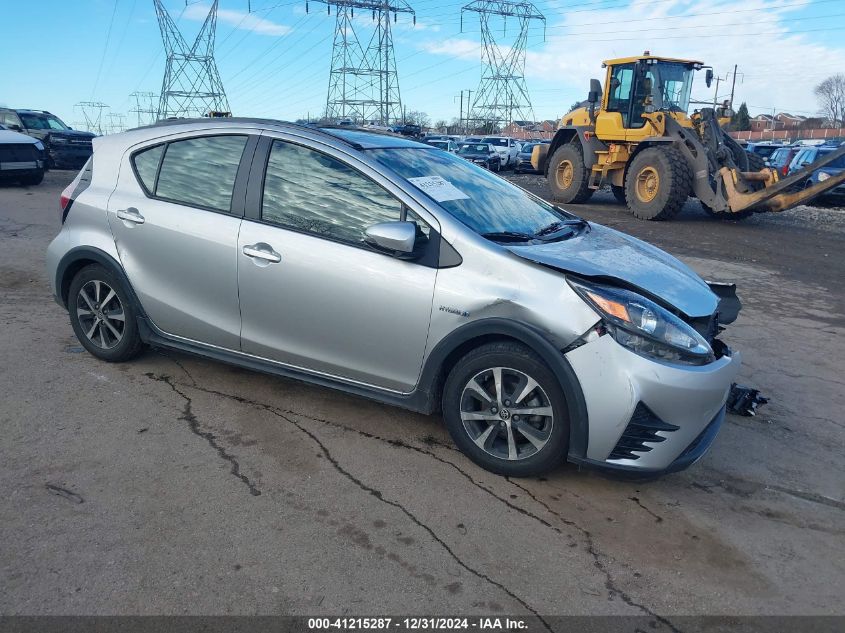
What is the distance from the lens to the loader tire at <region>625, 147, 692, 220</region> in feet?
45.3

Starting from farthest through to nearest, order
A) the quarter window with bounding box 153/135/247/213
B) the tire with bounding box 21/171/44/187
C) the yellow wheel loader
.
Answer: the tire with bounding box 21/171/44/187 → the yellow wheel loader → the quarter window with bounding box 153/135/247/213

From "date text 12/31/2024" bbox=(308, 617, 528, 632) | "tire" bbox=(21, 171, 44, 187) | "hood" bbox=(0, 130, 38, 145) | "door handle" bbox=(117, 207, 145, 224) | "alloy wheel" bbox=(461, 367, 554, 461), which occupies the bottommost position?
"date text 12/31/2024" bbox=(308, 617, 528, 632)

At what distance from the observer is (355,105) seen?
54.5m

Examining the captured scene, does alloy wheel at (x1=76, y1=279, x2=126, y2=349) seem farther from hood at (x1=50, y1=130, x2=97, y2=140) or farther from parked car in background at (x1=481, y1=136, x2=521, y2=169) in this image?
parked car in background at (x1=481, y1=136, x2=521, y2=169)

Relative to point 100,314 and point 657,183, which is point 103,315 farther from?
point 657,183

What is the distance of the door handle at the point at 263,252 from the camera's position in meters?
3.98

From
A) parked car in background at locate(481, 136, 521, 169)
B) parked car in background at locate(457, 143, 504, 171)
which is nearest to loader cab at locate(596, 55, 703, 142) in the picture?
parked car in background at locate(457, 143, 504, 171)

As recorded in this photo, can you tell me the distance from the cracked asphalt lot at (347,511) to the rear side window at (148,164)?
1291mm

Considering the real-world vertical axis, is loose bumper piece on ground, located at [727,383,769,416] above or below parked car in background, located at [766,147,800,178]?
below

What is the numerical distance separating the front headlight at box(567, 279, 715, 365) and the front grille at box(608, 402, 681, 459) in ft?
0.92

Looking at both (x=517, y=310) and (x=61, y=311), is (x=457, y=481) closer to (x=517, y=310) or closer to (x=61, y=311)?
(x=517, y=310)

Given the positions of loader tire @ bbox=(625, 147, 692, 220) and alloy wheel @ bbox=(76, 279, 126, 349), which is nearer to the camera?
alloy wheel @ bbox=(76, 279, 126, 349)

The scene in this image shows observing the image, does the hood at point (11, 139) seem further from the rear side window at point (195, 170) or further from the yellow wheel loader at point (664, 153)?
the rear side window at point (195, 170)

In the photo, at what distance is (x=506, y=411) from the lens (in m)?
3.51
